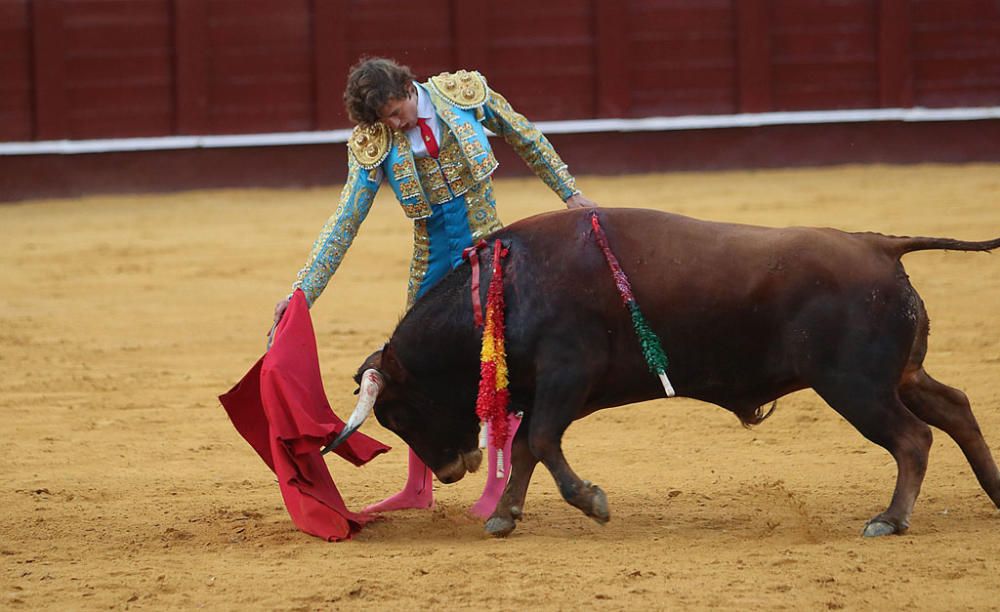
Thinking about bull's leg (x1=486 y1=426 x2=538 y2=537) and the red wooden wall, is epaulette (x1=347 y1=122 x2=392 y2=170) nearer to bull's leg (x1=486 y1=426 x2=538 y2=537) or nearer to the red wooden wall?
bull's leg (x1=486 y1=426 x2=538 y2=537)

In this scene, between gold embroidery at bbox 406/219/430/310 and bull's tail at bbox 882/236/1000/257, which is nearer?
bull's tail at bbox 882/236/1000/257

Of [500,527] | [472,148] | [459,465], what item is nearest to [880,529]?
[500,527]

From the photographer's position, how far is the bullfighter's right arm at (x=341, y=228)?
380cm

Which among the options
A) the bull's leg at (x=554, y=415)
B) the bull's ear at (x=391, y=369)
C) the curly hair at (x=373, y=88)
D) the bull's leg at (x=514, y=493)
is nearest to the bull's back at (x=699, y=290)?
the bull's leg at (x=554, y=415)

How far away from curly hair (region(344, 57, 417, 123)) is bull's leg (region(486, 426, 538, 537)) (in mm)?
863

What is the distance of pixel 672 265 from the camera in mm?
3568

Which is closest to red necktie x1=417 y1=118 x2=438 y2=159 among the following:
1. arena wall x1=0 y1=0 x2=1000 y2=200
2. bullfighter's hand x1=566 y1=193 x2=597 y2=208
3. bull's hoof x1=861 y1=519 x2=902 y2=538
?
bullfighter's hand x1=566 y1=193 x2=597 y2=208

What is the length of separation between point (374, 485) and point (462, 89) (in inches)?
47.7

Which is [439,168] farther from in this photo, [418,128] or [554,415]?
[554,415]

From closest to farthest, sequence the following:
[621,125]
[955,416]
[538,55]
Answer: [955,416] → [621,125] → [538,55]

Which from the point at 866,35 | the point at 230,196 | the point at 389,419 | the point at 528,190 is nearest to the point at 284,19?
the point at 230,196

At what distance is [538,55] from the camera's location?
35.0 ft

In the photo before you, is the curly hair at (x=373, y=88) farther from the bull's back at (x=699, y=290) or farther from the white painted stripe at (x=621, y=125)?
the white painted stripe at (x=621, y=125)

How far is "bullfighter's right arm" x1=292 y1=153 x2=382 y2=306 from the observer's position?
3.80 meters
